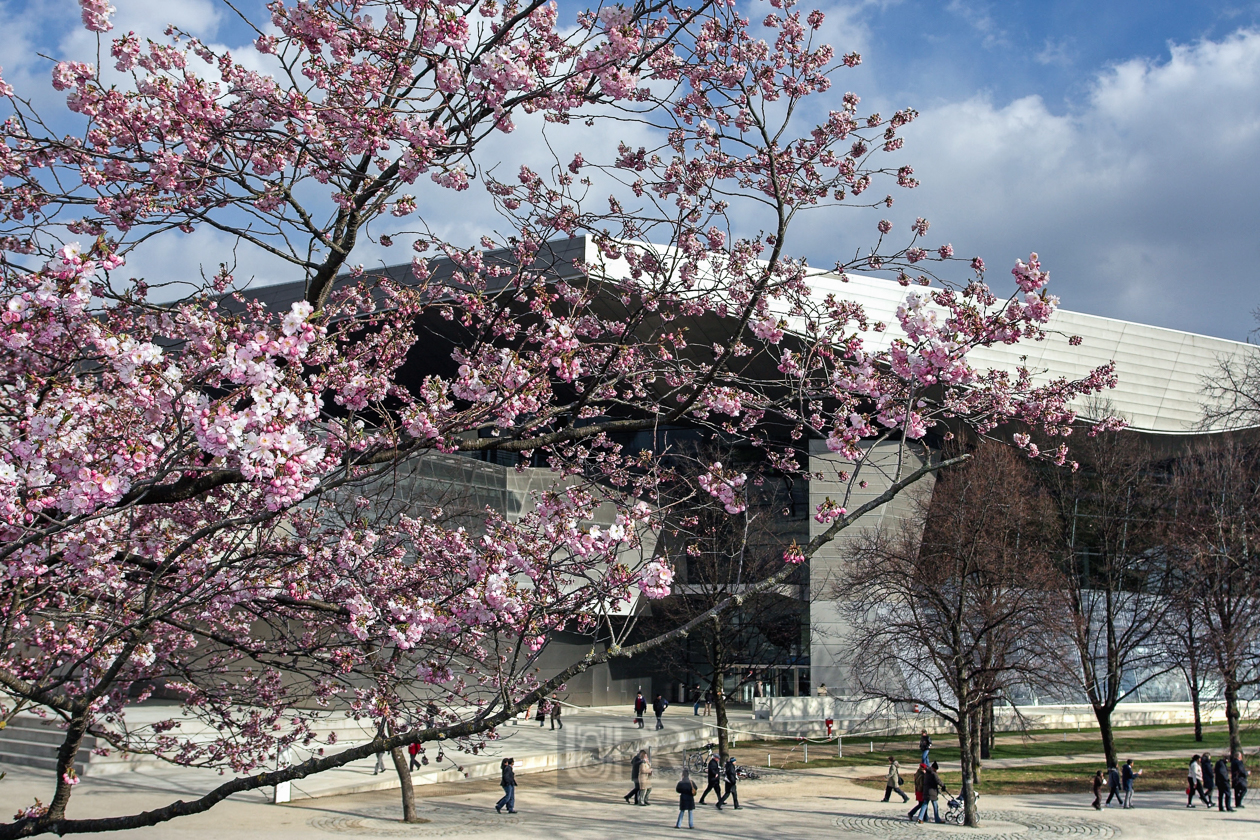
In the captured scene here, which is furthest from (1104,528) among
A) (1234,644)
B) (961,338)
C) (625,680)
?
(961,338)

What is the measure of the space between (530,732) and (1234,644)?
18.5 metres

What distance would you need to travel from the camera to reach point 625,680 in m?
41.8

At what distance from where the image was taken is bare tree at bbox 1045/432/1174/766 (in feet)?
80.1

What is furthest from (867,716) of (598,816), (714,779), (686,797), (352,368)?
(352,368)

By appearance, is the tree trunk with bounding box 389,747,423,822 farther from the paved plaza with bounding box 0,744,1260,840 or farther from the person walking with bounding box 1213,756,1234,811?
the person walking with bounding box 1213,756,1234,811

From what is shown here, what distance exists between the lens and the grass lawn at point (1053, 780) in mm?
22938

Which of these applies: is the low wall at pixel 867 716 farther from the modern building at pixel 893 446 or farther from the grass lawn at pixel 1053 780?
the grass lawn at pixel 1053 780

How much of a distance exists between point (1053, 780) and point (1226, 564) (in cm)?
764

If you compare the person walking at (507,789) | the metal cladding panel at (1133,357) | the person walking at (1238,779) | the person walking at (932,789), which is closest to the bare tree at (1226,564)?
the person walking at (1238,779)

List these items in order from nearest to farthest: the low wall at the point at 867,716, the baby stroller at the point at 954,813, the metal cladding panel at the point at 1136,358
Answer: the baby stroller at the point at 954,813
the low wall at the point at 867,716
the metal cladding panel at the point at 1136,358

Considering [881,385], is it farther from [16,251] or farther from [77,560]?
[16,251]

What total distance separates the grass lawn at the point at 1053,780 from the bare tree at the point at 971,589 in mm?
1641

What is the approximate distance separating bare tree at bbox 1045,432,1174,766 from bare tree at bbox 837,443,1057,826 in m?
1.37

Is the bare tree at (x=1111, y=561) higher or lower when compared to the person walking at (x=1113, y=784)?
higher
